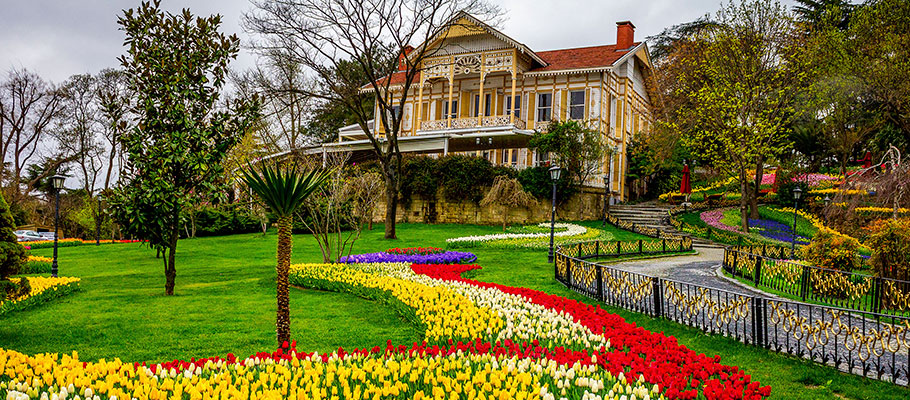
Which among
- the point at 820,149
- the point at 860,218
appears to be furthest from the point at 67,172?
the point at 820,149

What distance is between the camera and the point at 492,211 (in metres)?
28.9

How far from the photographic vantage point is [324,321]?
350 inches

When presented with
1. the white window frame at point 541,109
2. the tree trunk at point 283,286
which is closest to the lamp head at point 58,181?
the tree trunk at point 283,286

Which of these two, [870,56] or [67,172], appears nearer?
[870,56]

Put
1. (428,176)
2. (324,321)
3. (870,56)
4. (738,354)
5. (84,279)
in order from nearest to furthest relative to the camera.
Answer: (738,354) < (324,321) < (84,279) < (870,56) < (428,176)

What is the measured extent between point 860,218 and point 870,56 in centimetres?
891

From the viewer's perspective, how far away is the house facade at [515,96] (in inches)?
1218

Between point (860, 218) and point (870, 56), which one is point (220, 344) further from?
point (870, 56)

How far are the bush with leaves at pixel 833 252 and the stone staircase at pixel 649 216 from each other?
1010 centimetres

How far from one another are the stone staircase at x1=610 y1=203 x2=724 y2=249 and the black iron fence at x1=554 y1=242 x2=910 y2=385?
551 inches

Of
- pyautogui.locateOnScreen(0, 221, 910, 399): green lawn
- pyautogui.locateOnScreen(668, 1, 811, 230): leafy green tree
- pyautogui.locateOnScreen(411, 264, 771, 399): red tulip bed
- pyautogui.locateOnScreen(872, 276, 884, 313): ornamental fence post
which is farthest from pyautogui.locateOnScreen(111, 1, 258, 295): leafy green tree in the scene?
pyautogui.locateOnScreen(668, 1, 811, 230): leafy green tree

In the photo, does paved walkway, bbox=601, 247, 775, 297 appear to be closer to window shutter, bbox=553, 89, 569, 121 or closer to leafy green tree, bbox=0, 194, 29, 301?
leafy green tree, bbox=0, 194, 29, 301

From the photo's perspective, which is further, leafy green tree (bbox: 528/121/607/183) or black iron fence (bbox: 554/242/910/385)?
leafy green tree (bbox: 528/121/607/183)

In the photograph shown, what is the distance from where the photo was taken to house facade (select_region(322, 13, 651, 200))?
1218 inches
